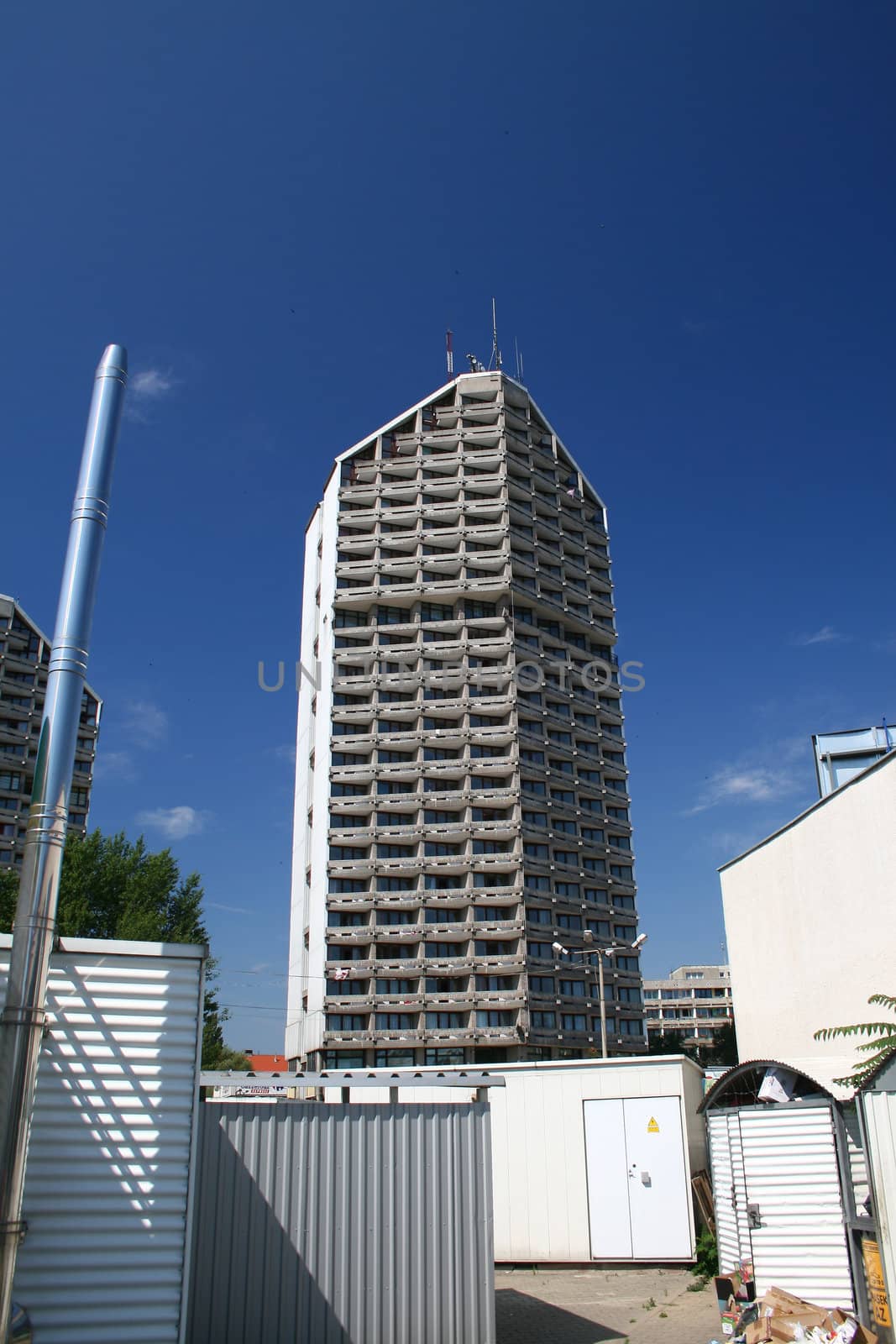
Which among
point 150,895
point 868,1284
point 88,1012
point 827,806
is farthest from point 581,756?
point 88,1012

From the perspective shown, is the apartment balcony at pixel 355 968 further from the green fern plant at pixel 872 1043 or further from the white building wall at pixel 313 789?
the green fern plant at pixel 872 1043

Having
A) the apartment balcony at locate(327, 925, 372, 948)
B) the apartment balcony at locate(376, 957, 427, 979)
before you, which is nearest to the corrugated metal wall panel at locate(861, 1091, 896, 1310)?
the apartment balcony at locate(376, 957, 427, 979)

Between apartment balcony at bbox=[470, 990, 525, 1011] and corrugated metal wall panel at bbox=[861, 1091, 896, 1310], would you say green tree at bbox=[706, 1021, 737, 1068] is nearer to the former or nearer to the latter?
apartment balcony at bbox=[470, 990, 525, 1011]

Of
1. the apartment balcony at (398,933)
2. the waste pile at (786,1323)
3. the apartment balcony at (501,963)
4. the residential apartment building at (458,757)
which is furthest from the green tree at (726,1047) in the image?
the waste pile at (786,1323)

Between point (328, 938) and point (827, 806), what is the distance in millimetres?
47420

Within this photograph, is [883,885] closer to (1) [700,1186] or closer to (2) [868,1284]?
(1) [700,1186]

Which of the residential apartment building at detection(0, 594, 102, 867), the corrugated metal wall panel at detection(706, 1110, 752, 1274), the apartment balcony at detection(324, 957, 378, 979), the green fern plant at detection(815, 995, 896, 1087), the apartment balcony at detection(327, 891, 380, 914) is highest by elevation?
the residential apartment building at detection(0, 594, 102, 867)

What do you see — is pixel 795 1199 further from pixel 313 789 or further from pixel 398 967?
pixel 313 789

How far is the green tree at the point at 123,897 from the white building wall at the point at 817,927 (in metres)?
32.4

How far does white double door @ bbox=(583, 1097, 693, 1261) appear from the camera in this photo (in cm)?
2103

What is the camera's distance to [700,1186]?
21.3m

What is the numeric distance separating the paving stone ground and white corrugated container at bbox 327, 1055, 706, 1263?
0.52 metres

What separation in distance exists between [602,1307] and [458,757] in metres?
54.6

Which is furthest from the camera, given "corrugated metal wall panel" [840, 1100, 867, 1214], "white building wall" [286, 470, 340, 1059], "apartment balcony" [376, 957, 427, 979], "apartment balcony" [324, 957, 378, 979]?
"white building wall" [286, 470, 340, 1059]
